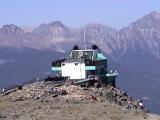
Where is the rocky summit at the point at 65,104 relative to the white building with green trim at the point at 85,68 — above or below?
below

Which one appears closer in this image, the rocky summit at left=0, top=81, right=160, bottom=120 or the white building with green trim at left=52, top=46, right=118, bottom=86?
the rocky summit at left=0, top=81, right=160, bottom=120

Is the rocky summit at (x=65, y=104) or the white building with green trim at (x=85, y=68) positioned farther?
the white building with green trim at (x=85, y=68)

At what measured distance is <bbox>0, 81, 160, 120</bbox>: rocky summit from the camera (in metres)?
41.5

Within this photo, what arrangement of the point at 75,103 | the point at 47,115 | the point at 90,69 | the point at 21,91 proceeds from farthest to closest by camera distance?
1. the point at 90,69
2. the point at 21,91
3. the point at 75,103
4. the point at 47,115

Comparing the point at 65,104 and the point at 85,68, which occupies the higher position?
the point at 85,68

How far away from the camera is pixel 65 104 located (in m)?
49.3

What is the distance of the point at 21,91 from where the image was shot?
57812 mm

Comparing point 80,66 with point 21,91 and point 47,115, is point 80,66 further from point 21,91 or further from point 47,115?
point 47,115

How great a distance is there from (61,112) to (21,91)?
1532 centimetres

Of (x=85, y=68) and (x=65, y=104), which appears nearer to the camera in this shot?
(x=65, y=104)

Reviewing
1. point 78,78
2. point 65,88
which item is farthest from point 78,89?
point 78,78

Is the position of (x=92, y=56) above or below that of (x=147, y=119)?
above

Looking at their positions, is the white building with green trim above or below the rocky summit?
above

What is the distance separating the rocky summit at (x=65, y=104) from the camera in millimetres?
41531
